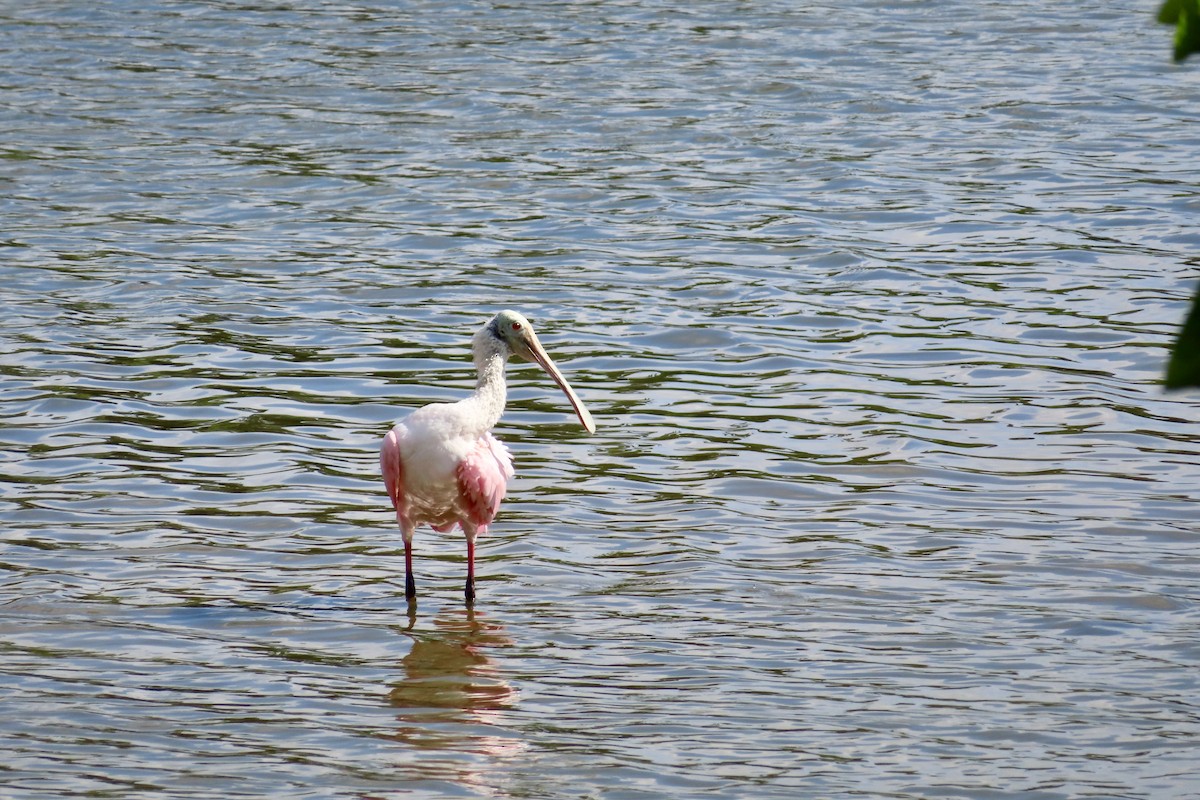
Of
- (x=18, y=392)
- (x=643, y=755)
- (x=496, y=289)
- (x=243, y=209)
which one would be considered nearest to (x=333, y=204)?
(x=243, y=209)

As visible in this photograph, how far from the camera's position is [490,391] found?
7668 millimetres

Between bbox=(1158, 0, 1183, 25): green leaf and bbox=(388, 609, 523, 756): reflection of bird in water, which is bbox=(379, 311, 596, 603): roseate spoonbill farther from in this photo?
bbox=(1158, 0, 1183, 25): green leaf

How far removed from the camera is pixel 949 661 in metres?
6.82

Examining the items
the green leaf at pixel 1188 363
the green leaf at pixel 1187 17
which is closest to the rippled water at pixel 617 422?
the green leaf at pixel 1187 17

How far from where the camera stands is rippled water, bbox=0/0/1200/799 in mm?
6301

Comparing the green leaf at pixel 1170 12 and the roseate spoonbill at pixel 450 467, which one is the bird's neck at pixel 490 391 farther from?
the green leaf at pixel 1170 12

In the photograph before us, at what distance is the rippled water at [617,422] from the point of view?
6.30 m

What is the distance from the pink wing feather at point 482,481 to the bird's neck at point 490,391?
103mm

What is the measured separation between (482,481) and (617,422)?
250cm

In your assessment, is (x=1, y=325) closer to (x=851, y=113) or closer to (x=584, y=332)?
(x=584, y=332)

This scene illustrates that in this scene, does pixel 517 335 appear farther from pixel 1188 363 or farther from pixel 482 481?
pixel 1188 363

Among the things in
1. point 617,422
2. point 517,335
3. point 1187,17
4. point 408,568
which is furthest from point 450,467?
point 1187,17

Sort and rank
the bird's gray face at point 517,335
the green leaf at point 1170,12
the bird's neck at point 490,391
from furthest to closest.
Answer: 1. the bird's gray face at point 517,335
2. the bird's neck at point 490,391
3. the green leaf at point 1170,12

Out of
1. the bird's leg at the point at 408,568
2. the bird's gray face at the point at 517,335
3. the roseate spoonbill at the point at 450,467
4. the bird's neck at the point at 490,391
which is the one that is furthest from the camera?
the bird's gray face at the point at 517,335
